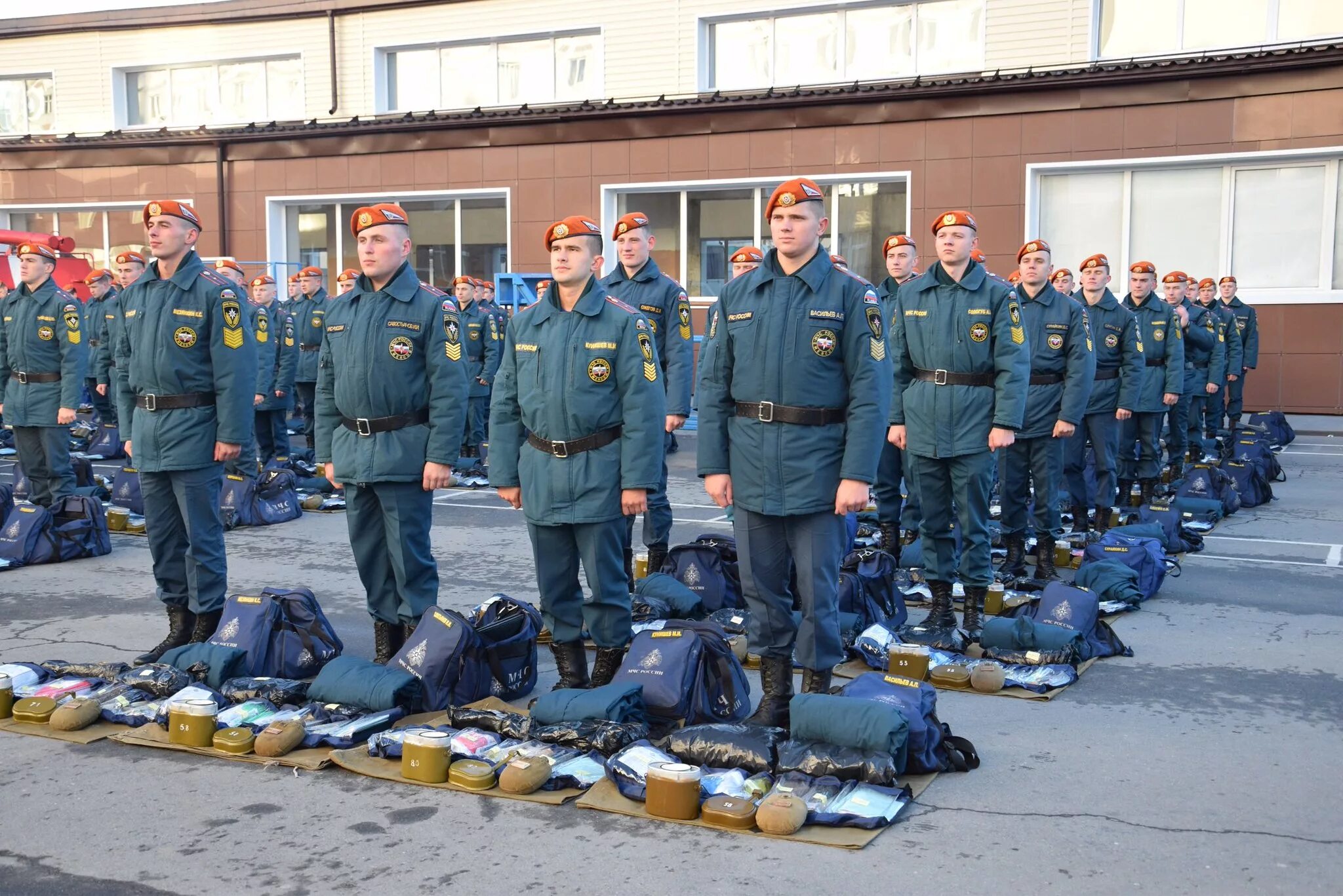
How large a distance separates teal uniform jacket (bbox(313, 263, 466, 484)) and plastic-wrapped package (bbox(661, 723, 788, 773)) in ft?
6.32

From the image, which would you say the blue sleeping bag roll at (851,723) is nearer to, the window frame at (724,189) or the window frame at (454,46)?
the window frame at (724,189)

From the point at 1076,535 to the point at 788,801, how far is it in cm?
644

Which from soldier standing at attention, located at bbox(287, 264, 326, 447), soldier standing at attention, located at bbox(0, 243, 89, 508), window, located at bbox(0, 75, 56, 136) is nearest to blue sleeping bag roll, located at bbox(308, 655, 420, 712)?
soldier standing at attention, located at bbox(0, 243, 89, 508)

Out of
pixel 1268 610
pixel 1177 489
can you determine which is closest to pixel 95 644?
pixel 1268 610

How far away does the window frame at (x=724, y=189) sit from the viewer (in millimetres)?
21750

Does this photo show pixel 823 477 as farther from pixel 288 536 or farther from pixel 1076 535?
pixel 288 536

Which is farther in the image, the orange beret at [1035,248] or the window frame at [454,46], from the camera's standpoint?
the window frame at [454,46]

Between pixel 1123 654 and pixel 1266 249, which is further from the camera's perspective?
pixel 1266 249

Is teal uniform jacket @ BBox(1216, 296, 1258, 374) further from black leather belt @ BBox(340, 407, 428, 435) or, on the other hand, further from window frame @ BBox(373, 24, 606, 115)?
black leather belt @ BBox(340, 407, 428, 435)

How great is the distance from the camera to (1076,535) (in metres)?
10.3

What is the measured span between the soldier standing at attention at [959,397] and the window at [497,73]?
17960 mm

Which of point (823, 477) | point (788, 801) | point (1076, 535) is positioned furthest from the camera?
point (1076, 535)

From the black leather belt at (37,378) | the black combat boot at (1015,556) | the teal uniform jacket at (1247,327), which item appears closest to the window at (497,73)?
the teal uniform jacket at (1247,327)

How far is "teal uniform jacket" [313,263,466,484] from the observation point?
20.6 feet
